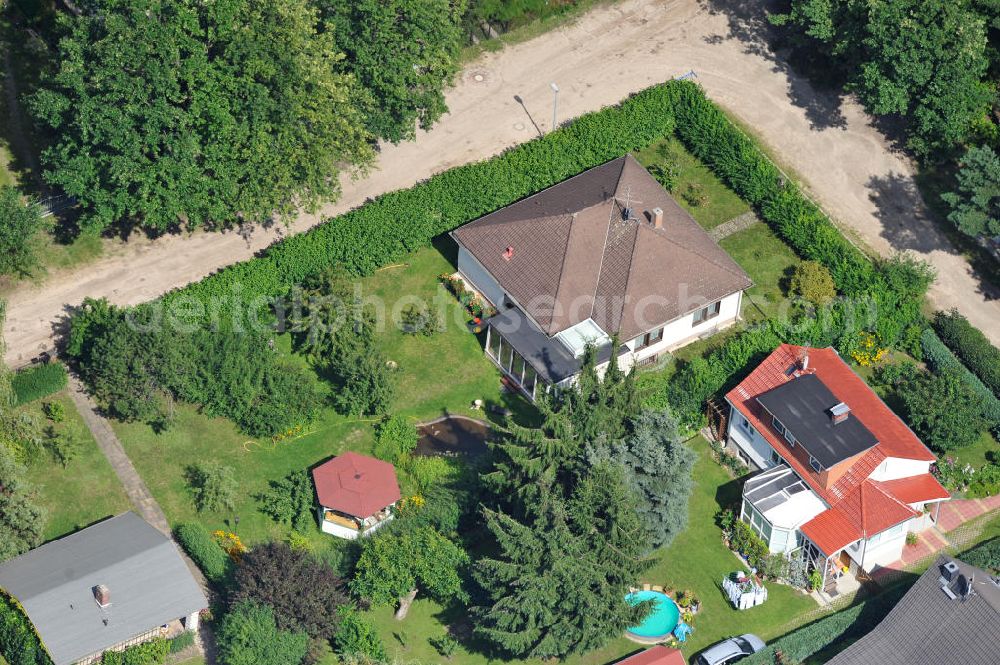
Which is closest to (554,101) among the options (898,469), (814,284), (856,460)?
(814,284)

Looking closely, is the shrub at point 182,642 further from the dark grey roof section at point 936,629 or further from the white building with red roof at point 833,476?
the dark grey roof section at point 936,629

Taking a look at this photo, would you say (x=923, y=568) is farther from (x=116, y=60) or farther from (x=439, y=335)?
(x=116, y=60)

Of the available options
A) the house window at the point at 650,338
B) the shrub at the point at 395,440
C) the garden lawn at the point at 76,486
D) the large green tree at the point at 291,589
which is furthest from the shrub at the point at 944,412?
the garden lawn at the point at 76,486

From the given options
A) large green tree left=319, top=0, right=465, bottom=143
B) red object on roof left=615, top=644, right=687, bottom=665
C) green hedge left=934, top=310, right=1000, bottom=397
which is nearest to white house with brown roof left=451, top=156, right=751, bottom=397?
large green tree left=319, top=0, right=465, bottom=143

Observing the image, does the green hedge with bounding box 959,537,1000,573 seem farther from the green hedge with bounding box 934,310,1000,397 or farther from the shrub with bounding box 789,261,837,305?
the shrub with bounding box 789,261,837,305

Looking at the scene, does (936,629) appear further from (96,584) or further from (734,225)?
(96,584)

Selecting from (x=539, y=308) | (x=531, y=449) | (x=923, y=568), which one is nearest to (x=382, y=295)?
(x=539, y=308)
